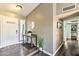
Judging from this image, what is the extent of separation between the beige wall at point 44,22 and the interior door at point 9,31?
245mm

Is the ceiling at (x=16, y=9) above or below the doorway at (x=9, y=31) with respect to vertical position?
above

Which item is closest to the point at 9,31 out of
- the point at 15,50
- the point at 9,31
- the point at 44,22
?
the point at 9,31

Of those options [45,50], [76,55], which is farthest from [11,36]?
[76,55]

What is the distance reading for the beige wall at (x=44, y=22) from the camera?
5.55ft

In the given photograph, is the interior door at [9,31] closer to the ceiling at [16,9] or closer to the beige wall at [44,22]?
the ceiling at [16,9]

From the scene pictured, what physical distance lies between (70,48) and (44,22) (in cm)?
62

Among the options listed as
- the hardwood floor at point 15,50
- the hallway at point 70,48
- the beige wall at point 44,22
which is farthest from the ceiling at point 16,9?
the hallway at point 70,48

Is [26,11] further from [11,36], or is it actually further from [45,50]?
[45,50]

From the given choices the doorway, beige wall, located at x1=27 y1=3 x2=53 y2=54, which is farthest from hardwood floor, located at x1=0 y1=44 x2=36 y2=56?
beige wall, located at x1=27 y1=3 x2=53 y2=54

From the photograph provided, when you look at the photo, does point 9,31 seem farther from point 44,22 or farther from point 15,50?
point 44,22

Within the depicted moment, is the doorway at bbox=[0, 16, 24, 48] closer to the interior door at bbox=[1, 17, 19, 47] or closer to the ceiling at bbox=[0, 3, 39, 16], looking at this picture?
the interior door at bbox=[1, 17, 19, 47]

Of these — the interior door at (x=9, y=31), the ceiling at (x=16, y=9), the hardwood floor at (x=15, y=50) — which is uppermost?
the ceiling at (x=16, y=9)

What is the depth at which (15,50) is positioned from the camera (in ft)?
5.53

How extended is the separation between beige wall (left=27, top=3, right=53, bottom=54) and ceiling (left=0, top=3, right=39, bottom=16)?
0.27 ft
